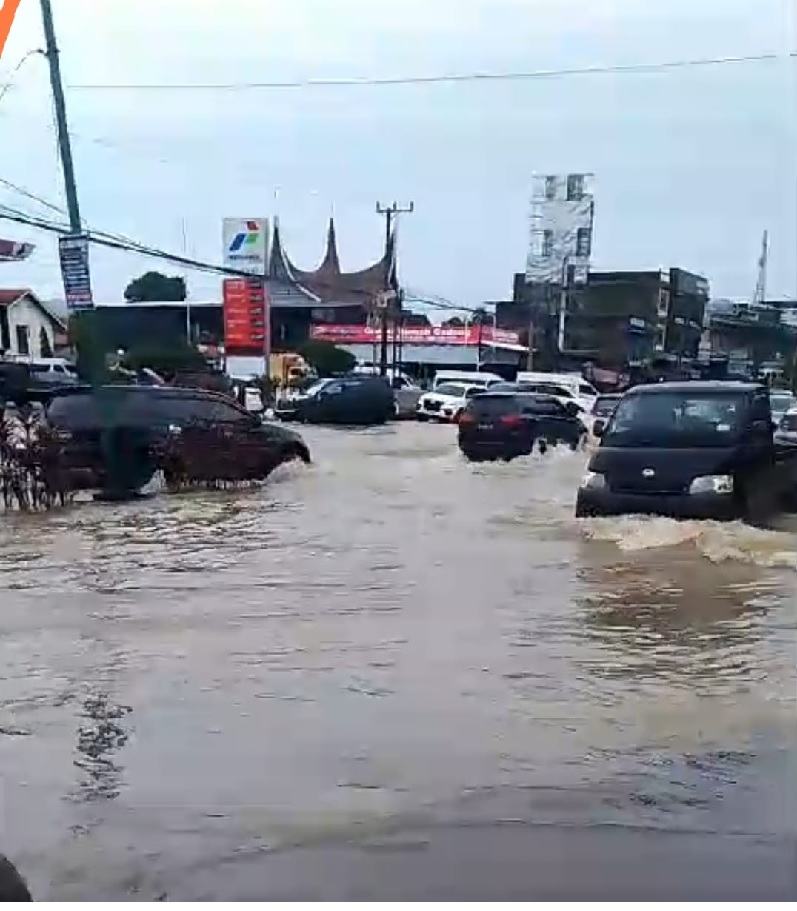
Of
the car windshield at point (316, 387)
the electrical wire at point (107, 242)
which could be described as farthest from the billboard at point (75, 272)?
the car windshield at point (316, 387)

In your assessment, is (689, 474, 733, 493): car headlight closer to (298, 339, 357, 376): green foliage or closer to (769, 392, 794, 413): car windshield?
(769, 392, 794, 413): car windshield

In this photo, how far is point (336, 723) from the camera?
4.40 metres

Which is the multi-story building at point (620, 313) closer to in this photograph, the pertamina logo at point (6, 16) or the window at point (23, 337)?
the pertamina logo at point (6, 16)

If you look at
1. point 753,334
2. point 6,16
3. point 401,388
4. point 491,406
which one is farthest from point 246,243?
point 401,388

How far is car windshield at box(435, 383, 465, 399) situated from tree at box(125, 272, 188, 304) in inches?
372

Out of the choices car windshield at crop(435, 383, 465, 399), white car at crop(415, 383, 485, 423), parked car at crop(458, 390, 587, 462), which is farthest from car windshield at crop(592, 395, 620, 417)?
white car at crop(415, 383, 485, 423)

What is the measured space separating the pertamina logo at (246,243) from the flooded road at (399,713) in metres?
1.90

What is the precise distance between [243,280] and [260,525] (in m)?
1.79

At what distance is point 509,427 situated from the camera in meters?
14.6

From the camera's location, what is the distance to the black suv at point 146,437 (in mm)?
10477

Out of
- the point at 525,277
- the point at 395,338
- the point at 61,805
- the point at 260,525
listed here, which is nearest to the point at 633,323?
the point at 525,277

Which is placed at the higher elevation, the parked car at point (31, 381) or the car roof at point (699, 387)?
the car roof at point (699, 387)

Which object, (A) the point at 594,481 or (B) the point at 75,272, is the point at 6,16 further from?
(A) the point at 594,481

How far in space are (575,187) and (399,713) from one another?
1.84 m
